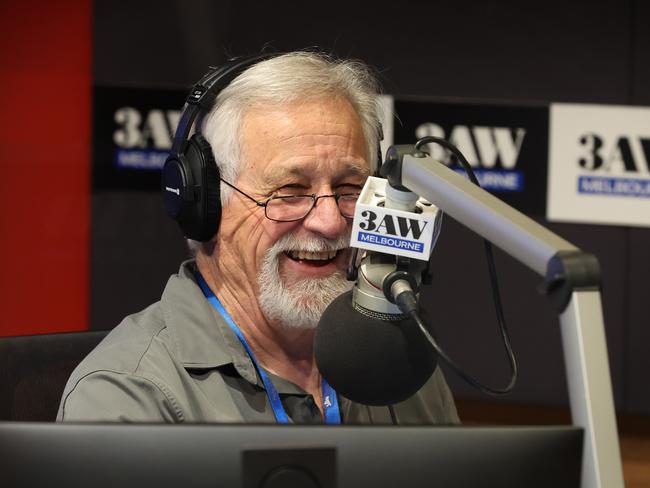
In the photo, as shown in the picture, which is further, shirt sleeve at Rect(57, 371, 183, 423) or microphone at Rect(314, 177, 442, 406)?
Result: shirt sleeve at Rect(57, 371, 183, 423)

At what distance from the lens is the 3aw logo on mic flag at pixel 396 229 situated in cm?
95

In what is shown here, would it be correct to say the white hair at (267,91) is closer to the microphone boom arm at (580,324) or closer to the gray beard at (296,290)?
the gray beard at (296,290)

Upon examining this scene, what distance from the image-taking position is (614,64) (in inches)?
144

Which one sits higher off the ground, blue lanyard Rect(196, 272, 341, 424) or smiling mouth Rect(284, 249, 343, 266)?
smiling mouth Rect(284, 249, 343, 266)

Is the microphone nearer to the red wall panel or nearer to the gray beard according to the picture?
the gray beard

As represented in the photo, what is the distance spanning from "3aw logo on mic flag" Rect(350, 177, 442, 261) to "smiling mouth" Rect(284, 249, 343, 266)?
→ 53 cm

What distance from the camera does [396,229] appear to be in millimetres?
956

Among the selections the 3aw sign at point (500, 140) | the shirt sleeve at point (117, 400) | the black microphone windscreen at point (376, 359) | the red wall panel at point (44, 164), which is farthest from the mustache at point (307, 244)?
the red wall panel at point (44, 164)

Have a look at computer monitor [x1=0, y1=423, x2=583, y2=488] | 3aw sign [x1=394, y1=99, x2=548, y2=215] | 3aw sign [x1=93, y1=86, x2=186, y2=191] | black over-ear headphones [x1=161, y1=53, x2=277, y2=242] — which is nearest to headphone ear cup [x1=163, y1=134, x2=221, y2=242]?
black over-ear headphones [x1=161, y1=53, x2=277, y2=242]

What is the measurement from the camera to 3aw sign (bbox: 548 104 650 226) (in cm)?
363

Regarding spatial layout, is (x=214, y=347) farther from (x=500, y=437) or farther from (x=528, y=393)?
(x=528, y=393)

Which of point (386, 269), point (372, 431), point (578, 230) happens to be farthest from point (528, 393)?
point (372, 431)

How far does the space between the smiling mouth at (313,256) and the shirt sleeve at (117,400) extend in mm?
345

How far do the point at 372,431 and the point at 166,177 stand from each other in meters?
0.91
